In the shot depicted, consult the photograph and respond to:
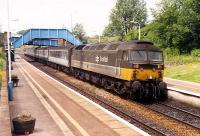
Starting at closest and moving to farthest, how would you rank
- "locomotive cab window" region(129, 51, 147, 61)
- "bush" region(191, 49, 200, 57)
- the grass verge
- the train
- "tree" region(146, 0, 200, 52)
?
1. the train
2. "locomotive cab window" region(129, 51, 147, 61)
3. the grass verge
4. "bush" region(191, 49, 200, 57)
5. "tree" region(146, 0, 200, 52)

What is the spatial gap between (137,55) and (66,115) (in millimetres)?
7177

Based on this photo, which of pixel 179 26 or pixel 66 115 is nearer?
pixel 66 115

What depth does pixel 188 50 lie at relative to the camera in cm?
5303

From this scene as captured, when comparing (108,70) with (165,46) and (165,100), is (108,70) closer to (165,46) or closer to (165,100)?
(165,100)

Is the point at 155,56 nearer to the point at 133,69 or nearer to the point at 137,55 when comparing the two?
the point at 137,55

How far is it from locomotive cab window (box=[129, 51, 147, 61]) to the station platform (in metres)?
4.04

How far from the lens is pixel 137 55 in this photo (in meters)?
22.9

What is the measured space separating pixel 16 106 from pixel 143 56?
852cm

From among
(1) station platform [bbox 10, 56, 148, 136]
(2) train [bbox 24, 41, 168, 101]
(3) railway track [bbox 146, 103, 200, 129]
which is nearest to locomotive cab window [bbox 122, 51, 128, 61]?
(2) train [bbox 24, 41, 168, 101]

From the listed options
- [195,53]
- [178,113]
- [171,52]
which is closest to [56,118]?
[178,113]

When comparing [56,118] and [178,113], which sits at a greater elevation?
[56,118]

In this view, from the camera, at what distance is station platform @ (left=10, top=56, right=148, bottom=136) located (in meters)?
14.7

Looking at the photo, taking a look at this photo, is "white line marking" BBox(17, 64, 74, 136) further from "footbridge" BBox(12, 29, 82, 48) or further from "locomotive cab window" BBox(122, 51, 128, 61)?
"footbridge" BBox(12, 29, 82, 48)

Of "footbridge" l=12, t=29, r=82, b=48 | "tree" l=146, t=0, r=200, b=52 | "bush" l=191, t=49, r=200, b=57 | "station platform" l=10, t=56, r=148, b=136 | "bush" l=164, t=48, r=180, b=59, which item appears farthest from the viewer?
"footbridge" l=12, t=29, r=82, b=48
